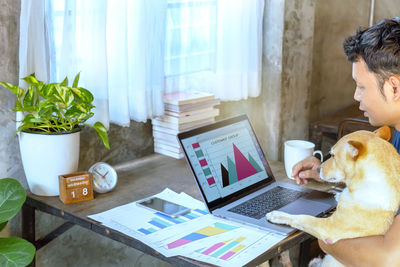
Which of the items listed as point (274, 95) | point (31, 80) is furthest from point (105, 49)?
point (274, 95)

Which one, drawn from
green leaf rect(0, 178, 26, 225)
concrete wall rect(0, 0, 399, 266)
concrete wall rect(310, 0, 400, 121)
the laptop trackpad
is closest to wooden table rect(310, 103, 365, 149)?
concrete wall rect(0, 0, 399, 266)

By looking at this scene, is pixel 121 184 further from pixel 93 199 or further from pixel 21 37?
pixel 21 37

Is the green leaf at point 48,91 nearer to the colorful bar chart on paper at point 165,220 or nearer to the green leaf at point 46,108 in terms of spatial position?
the green leaf at point 46,108

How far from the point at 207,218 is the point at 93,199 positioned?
412 millimetres

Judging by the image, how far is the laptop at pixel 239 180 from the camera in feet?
5.93

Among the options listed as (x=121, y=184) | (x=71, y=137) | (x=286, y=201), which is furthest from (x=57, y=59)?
(x=286, y=201)

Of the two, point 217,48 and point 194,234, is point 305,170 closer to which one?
point 194,234

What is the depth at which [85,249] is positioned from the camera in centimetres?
238

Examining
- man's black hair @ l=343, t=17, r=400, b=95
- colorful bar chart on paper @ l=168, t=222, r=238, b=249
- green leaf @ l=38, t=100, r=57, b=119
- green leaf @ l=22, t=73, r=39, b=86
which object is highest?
man's black hair @ l=343, t=17, r=400, b=95

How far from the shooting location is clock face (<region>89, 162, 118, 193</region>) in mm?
1971

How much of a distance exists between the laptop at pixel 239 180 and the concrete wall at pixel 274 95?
1.94ft

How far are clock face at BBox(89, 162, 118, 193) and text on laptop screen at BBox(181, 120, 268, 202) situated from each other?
34 cm

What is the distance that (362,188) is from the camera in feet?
4.95

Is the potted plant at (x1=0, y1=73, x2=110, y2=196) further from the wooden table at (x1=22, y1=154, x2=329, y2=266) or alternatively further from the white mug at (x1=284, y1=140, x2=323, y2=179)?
the white mug at (x1=284, y1=140, x2=323, y2=179)
